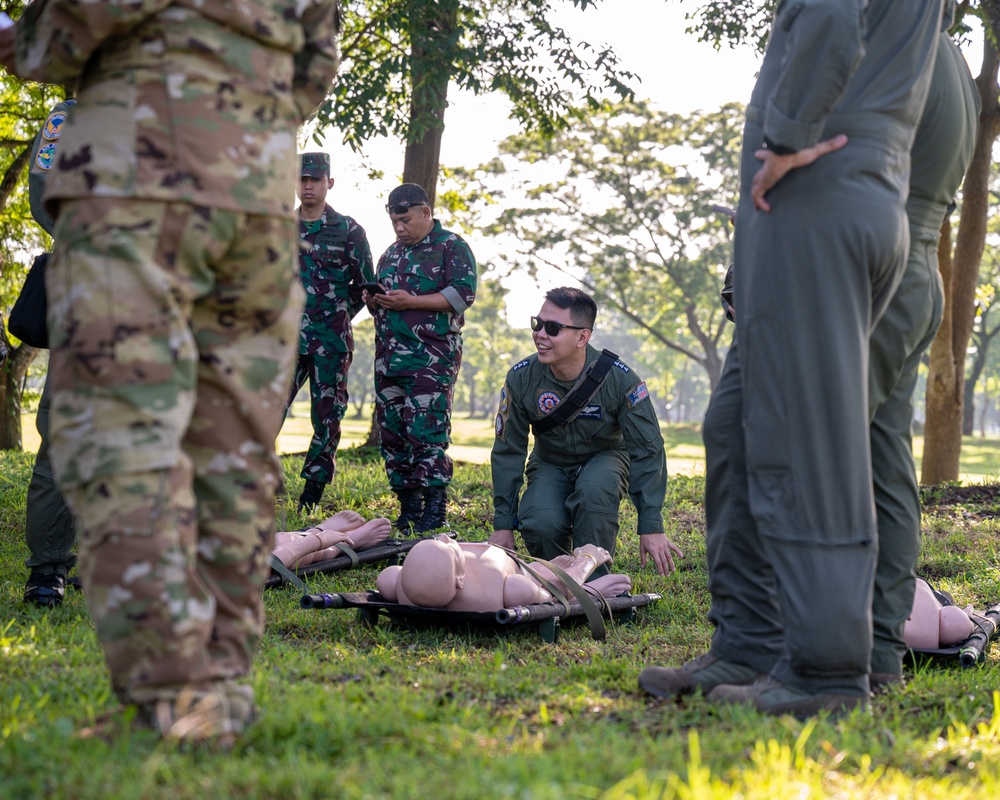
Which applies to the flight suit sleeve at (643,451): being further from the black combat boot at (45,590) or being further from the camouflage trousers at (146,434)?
the camouflage trousers at (146,434)

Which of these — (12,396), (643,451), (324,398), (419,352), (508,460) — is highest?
(419,352)

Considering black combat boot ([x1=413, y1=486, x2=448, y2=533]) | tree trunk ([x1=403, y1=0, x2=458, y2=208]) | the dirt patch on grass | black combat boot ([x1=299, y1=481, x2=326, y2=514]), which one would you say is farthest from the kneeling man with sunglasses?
tree trunk ([x1=403, y1=0, x2=458, y2=208])

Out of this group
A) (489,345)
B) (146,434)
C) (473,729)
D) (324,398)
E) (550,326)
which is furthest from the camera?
(489,345)

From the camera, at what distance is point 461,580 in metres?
4.50

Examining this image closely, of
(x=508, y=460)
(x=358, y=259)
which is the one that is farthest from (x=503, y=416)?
(x=358, y=259)

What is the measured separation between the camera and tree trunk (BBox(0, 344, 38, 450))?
50.5ft

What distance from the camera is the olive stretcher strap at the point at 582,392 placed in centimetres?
586

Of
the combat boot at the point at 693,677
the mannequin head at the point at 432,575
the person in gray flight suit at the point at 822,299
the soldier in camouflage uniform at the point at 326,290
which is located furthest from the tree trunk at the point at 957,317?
the combat boot at the point at 693,677

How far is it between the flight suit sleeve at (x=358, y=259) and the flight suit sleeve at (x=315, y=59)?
16.3ft

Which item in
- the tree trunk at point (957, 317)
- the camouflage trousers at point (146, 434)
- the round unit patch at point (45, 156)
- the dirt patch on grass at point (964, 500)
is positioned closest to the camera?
the camouflage trousers at point (146, 434)

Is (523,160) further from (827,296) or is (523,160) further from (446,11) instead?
(827,296)

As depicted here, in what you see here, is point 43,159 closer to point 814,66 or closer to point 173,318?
point 173,318

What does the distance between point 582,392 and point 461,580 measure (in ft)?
5.61

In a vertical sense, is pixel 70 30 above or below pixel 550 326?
above
